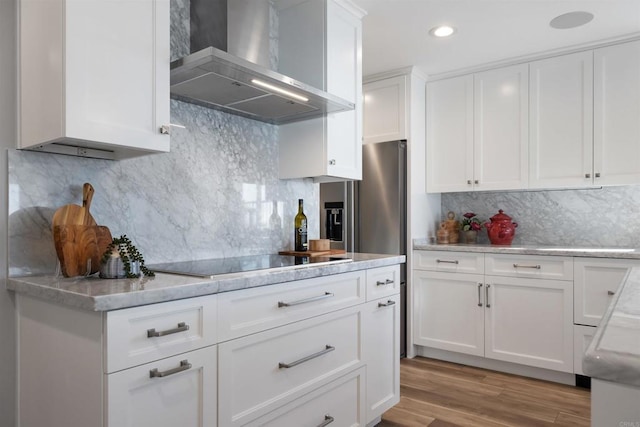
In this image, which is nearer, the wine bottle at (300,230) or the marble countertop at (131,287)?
the marble countertop at (131,287)

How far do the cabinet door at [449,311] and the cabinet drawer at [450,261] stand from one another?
5 centimetres

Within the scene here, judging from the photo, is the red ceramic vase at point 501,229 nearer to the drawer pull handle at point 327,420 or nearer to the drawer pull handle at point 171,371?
the drawer pull handle at point 327,420

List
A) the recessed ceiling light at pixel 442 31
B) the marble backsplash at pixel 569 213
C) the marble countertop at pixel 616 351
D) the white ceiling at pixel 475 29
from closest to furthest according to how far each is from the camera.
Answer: the marble countertop at pixel 616 351 → the white ceiling at pixel 475 29 → the recessed ceiling light at pixel 442 31 → the marble backsplash at pixel 569 213

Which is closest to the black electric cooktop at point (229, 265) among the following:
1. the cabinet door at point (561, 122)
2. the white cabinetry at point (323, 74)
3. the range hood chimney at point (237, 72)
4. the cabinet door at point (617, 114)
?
the white cabinetry at point (323, 74)

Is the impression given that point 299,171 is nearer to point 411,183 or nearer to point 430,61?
point 411,183

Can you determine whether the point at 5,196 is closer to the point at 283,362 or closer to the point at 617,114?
the point at 283,362

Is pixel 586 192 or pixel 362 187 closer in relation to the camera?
pixel 586 192

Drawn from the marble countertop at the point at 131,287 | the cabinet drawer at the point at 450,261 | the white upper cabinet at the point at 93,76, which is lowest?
the cabinet drawer at the point at 450,261

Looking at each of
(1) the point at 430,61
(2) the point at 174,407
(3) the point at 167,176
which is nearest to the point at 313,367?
(2) the point at 174,407

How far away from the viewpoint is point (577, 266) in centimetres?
298

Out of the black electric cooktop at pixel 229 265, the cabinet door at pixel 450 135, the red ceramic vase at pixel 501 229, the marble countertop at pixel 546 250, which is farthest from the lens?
the cabinet door at pixel 450 135

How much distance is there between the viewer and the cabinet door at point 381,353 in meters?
2.26

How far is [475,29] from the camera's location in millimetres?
2959

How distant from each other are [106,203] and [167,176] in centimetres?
31
